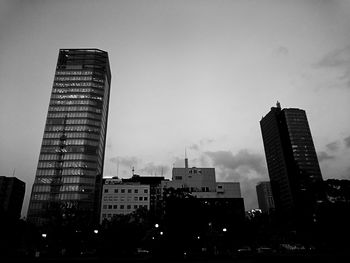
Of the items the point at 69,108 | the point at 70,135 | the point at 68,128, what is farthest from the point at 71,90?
the point at 70,135

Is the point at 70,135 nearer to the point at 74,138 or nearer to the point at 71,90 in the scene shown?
the point at 74,138

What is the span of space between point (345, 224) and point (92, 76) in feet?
430

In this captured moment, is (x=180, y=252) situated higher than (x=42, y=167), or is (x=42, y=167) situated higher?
(x=42, y=167)

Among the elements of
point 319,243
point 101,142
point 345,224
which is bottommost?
point 319,243

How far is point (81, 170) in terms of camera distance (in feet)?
391

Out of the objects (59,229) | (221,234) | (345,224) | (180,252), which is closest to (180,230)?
(180,252)

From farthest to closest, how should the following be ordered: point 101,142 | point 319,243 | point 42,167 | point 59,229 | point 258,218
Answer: point 101,142 < point 42,167 < point 258,218 < point 59,229 < point 319,243

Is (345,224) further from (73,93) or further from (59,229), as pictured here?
(73,93)

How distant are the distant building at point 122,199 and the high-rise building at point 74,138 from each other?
7.24 meters

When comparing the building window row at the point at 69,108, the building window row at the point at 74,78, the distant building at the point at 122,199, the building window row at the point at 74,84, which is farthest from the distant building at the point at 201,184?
the building window row at the point at 74,78

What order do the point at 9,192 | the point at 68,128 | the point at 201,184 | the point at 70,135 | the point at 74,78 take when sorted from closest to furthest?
the point at 201,184
the point at 70,135
the point at 68,128
the point at 74,78
the point at 9,192

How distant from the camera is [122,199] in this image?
111688mm

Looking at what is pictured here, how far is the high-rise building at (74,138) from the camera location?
114500 millimetres

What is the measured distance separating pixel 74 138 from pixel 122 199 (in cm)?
3935
